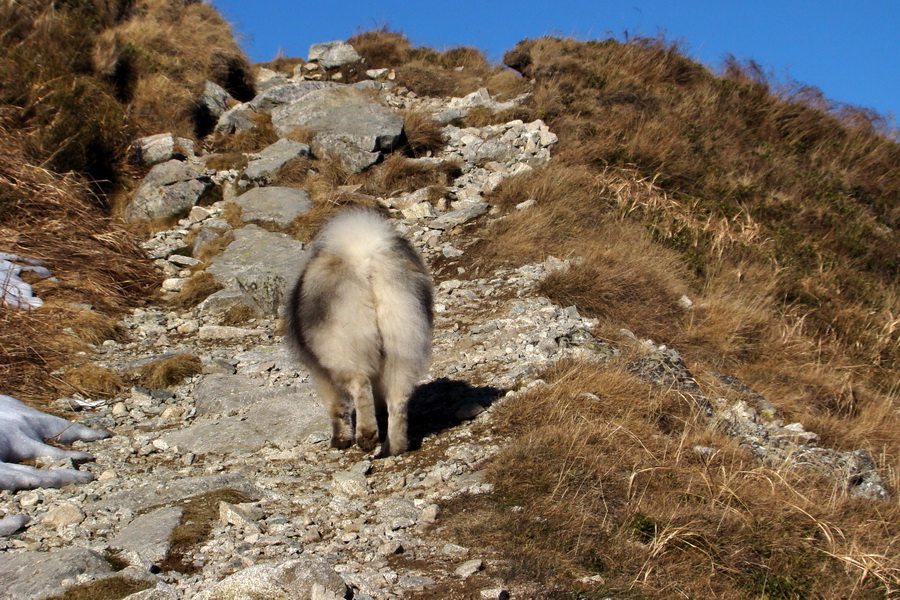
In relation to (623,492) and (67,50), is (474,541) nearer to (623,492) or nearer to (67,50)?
(623,492)

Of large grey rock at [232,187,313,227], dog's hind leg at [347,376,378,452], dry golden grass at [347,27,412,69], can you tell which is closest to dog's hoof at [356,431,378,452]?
dog's hind leg at [347,376,378,452]

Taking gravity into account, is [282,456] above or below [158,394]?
below

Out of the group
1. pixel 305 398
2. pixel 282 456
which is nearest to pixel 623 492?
pixel 282 456

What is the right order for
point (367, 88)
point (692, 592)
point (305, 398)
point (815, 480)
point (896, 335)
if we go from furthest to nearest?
point (367, 88), point (896, 335), point (305, 398), point (815, 480), point (692, 592)

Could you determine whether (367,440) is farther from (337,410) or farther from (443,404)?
(443,404)

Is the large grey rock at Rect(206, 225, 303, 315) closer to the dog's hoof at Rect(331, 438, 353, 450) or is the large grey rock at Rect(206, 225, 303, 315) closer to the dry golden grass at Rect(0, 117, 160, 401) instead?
the dry golden grass at Rect(0, 117, 160, 401)

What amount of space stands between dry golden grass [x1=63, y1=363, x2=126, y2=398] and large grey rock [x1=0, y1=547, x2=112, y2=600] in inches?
123

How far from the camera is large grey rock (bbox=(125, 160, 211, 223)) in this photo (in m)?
11.1

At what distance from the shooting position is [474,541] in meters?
3.56

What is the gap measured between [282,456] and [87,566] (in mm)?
1803

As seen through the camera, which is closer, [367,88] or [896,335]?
[896,335]

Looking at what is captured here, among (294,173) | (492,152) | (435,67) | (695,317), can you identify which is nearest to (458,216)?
(492,152)

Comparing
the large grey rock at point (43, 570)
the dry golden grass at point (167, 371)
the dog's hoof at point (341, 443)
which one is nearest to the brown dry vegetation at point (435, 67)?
the dry golden grass at point (167, 371)

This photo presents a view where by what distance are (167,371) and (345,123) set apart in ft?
24.3
